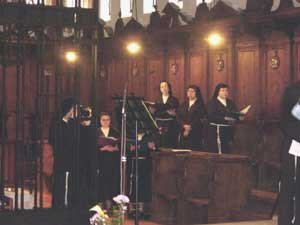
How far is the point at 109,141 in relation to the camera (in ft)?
35.2

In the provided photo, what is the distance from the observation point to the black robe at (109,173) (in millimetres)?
11062

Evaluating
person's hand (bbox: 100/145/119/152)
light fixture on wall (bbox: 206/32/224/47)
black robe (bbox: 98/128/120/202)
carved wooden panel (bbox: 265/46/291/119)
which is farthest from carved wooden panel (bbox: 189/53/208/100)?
person's hand (bbox: 100/145/119/152)

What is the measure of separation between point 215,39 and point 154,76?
2692 mm

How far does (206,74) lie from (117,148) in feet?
14.5

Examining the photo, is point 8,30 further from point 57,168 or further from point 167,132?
point 167,132

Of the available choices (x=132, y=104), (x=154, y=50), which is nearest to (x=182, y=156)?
(x=132, y=104)

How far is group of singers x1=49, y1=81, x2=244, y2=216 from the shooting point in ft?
22.0

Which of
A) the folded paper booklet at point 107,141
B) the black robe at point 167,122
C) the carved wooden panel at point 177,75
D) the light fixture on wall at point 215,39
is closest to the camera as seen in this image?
the folded paper booklet at point 107,141

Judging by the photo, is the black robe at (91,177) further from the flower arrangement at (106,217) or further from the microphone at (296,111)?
the microphone at (296,111)

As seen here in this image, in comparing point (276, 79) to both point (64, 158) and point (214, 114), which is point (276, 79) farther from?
point (64, 158)

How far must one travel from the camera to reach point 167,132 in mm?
13000

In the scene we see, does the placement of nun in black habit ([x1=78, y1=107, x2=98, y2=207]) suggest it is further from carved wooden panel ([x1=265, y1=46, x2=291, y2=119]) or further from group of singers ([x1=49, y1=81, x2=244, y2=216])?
carved wooden panel ([x1=265, y1=46, x2=291, y2=119])

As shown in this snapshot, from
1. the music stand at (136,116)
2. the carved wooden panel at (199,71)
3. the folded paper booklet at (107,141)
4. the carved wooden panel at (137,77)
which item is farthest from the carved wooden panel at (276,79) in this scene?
the music stand at (136,116)

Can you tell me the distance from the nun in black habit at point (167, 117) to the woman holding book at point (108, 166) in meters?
1.44
